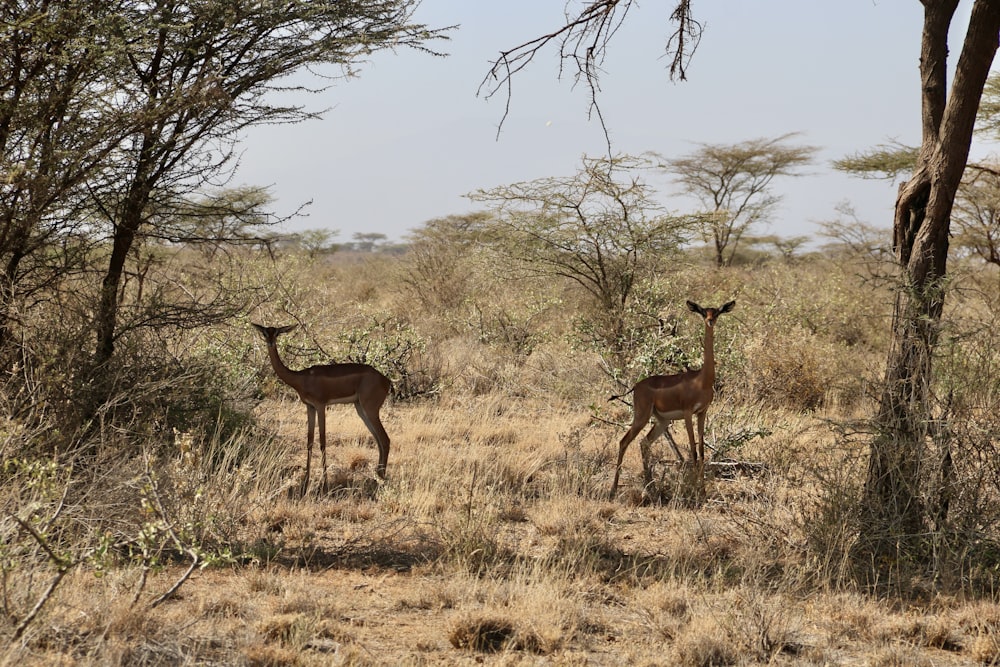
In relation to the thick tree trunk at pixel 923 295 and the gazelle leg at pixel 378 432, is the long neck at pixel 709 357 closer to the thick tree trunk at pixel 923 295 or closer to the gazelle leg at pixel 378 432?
the thick tree trunk at pixel 923 295

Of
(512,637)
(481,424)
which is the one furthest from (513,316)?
(512,637)

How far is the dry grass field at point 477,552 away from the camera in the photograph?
4156 mm

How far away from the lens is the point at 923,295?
17.2 feet

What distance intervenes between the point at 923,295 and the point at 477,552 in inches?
119

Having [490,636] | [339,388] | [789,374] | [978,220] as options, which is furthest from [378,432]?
[978,220]

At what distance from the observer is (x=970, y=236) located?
1725 centimetres

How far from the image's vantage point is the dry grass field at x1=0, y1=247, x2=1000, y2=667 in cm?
416

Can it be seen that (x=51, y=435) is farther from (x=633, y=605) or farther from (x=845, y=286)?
(x=845, y=286)

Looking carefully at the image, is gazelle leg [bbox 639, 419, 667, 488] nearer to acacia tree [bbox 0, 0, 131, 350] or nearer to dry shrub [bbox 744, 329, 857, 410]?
dry shrub [bbox 744, 329, 857, 410]

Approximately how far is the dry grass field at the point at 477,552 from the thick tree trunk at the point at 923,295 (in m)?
0.16

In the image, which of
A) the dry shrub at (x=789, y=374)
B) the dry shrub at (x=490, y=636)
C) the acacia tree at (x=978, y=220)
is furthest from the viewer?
the acacia tree at (x=978, y=220)

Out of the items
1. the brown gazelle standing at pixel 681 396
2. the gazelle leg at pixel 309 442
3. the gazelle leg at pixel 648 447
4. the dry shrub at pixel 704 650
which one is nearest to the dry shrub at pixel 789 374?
the gazelle leg at pixel 648 447

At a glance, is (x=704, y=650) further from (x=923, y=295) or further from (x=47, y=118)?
(x=47, y=118)

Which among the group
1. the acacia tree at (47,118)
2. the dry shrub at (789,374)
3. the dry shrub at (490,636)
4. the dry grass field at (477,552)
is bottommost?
the dry shrub at (490,636)
